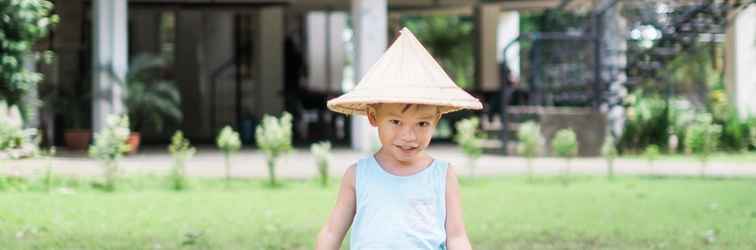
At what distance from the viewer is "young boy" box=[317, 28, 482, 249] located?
3.54 m

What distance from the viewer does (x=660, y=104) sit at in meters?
19.0

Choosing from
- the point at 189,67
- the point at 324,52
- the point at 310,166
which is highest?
the point at 324,52

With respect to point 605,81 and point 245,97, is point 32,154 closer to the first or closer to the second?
point 605,81

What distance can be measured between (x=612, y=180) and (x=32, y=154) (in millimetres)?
5738

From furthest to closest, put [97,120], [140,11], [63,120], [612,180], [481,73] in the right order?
[481,73] → [140,11] → [63,120] → [97,120] → [612,180]

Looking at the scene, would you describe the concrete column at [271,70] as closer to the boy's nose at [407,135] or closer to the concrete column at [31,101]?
the concrete column at [31,101]

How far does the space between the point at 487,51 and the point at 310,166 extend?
10690 mm

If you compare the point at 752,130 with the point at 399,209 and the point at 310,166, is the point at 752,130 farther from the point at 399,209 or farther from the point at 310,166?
the point at 399,209

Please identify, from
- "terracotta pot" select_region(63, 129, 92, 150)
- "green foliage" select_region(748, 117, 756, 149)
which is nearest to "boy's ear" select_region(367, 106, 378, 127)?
"terracotta pot" select_region(63, 129, 92, 150)

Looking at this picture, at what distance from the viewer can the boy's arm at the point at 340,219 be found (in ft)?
12.0

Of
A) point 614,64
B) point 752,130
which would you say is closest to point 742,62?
point 752,130

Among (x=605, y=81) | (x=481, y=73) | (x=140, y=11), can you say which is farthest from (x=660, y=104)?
(x=140, y=11)

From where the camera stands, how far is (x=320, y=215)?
900 centimetres

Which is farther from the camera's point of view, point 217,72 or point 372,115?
point 217,72
